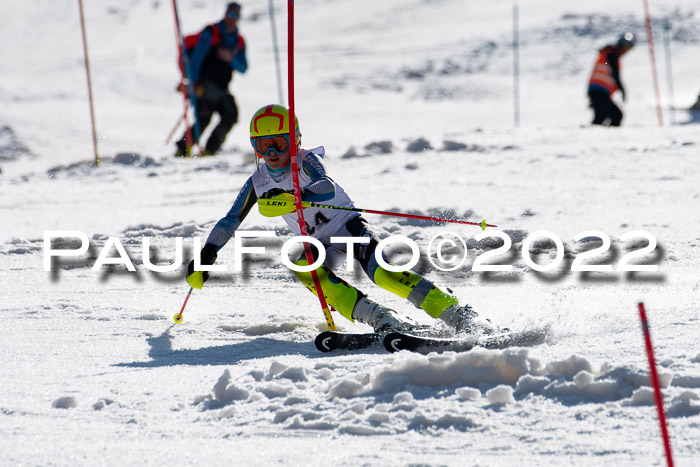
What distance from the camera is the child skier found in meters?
4.28

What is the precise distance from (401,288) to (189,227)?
3.30m

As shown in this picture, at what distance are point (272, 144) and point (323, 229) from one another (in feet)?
1.61

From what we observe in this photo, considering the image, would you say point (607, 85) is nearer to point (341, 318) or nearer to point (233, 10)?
point (233, 10)

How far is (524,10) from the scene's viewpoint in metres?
27.0

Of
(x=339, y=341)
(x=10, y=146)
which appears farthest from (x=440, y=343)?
(x=10, y=146)

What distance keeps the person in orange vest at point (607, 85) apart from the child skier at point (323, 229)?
985cm

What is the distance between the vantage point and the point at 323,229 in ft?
15.6

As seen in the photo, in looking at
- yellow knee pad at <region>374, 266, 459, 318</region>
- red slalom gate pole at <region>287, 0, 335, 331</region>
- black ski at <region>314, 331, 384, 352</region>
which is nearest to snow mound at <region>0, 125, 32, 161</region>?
red slalom gate pole at <region>287, 0, 335, 331</region>

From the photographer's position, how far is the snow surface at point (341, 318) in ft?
9.41

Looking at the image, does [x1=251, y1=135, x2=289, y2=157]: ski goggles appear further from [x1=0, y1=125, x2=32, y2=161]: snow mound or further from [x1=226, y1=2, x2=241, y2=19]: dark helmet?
[x1=0, y1=125, x2=32, y2=161]: snow mound

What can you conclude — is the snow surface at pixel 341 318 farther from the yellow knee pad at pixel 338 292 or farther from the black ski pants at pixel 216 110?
the black ski pants at pixel 216 110

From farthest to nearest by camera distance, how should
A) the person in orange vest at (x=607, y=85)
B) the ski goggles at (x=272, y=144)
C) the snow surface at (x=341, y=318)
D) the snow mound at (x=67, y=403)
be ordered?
the person in orange vest at (x=607, y=85)
the ski goggles at (x=272, y=144)
the snow mound at (x=67, y=403)
the snow surface at (x=341, y=318)

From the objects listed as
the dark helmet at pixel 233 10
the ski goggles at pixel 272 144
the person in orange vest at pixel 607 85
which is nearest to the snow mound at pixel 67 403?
the ski goggles at pixel 272 144

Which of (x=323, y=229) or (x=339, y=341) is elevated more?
(x=323, y=229)
